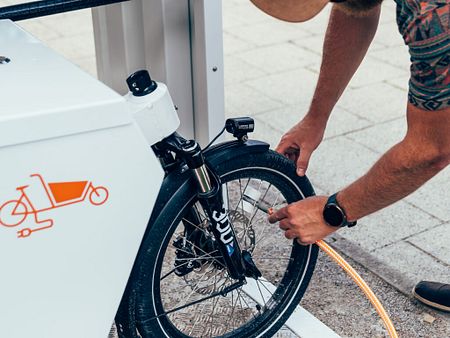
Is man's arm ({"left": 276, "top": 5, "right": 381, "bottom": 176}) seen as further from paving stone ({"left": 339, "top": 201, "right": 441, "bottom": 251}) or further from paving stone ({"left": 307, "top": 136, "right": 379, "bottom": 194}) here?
paving stone ({"left": 307, "top": 136, "right": 379, "bottom": 194})

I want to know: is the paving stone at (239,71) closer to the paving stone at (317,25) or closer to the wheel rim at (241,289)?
the paving stone at (317,25)

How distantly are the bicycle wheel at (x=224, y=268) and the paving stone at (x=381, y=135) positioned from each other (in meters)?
1.17

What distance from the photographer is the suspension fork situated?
221 cm

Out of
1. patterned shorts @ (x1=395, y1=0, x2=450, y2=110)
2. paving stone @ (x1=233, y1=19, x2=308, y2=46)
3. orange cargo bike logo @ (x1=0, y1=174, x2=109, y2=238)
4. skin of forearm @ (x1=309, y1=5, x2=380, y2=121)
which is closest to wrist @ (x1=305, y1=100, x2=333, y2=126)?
skin of forearm @ (x1=309, y1=5, x2=380, y2=121)

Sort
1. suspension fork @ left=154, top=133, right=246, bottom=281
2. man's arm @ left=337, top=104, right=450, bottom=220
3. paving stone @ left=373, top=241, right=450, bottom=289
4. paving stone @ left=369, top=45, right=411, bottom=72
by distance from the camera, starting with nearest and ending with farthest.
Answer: man's arm @ left=337, top=104, right=450, bottom=220 → suspension fork @ left=154, top=133, right=246, bottom=281 → paving stone @ left=373, top=241, right=450, bottom=289 → paving stone @ left=369, top=45, right=411, bottom=72

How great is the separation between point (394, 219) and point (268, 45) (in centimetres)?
228

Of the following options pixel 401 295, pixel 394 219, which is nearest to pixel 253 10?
pixel 394 219

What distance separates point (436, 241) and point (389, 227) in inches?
8.4

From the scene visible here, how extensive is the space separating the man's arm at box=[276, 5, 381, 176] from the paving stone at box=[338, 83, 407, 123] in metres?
1.85

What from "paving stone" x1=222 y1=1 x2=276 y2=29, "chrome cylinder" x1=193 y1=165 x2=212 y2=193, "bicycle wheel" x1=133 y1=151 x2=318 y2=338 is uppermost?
"chrome cylinder" x1=193 y1=165 x2=212 y2=193

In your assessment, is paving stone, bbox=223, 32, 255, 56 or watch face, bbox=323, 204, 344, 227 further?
paving stone, bbox=223, 32, 255, 56

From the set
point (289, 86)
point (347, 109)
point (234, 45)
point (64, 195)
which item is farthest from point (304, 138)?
point (234, 45)

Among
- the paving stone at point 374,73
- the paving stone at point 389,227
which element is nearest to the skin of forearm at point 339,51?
the paving stone at point 389,227

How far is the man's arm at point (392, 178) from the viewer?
200 cm
